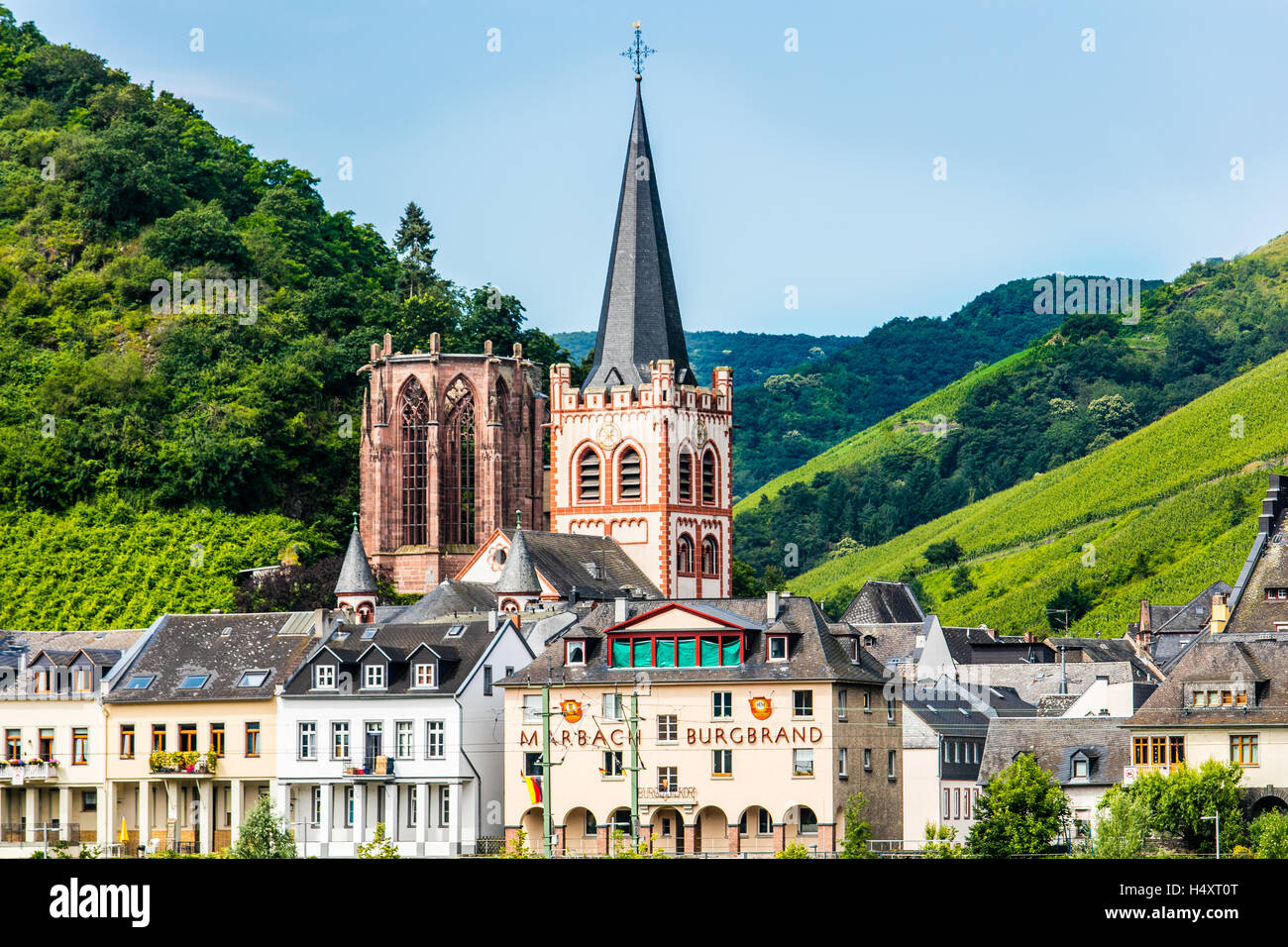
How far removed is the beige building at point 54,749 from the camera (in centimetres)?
8244

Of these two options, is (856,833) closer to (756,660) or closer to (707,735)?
(707,735)

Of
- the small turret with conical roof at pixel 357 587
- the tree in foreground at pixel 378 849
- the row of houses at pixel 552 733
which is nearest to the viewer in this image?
the tree in foreground at pixel 378 849

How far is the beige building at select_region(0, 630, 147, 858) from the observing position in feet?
270

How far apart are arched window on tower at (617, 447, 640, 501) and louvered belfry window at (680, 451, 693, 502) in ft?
8.07

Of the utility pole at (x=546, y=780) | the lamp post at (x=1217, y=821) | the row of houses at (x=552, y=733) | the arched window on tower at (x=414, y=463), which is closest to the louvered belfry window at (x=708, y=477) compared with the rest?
the arched window on tower at (x=414, y=463)

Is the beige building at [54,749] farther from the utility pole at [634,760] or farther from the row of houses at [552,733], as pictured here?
the utility pole at [634,760]

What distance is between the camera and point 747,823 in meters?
77.4

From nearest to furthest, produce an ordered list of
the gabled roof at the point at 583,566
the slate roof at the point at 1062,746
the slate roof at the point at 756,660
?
the slate roof at the point at 756,660, the slate roof at the point at 1062,746, the gabled roof at the point at 583,566

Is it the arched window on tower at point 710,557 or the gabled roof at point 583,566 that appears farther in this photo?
the arched window on tower at point 710,557

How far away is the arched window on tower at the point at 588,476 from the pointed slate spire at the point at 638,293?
13.0 feet

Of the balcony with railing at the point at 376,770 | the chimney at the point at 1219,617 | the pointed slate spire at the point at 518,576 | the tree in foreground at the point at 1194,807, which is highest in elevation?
the pointed slate spire at the point at 518,576

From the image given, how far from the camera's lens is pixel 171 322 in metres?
134

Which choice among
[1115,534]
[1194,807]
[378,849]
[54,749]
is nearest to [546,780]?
[378,849]
